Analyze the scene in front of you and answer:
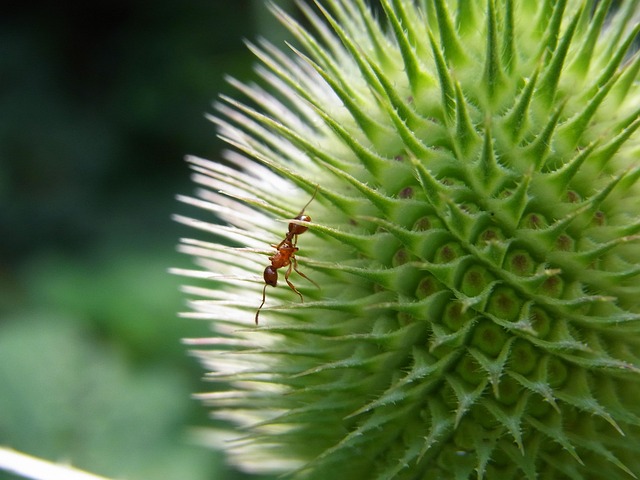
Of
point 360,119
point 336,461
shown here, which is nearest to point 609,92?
point 360,119

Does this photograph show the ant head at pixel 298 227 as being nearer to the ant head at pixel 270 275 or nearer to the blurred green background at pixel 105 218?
the ant head at pixel 270 275

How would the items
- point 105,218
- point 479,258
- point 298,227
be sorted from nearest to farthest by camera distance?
point 479,258, point 298,227, point 105,218

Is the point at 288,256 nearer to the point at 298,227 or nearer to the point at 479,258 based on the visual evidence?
the point at 298,227

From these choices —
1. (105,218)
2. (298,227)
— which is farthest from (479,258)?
(105,218)

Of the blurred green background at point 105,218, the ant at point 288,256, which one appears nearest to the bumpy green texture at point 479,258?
the ant at point 288,256

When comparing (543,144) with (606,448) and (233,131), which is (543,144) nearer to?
(606,448)

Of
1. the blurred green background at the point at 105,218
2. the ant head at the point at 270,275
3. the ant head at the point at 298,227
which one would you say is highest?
the ant head at the point at 298,227
